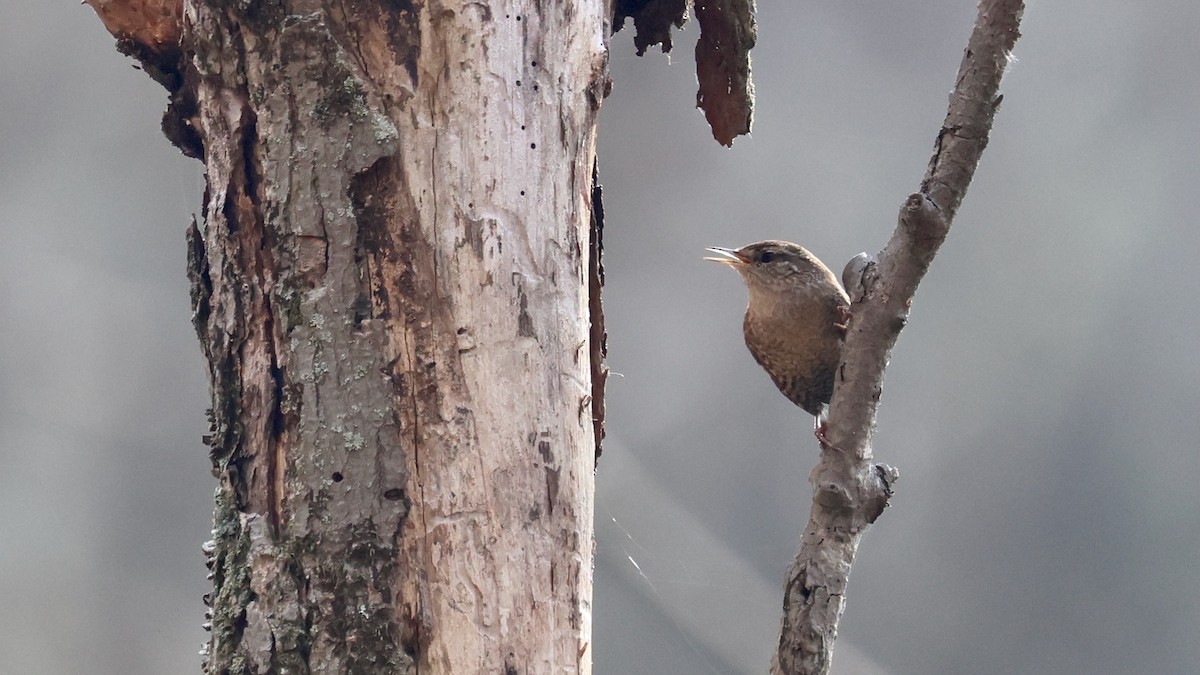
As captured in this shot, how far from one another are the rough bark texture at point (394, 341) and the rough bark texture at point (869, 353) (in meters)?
0.40

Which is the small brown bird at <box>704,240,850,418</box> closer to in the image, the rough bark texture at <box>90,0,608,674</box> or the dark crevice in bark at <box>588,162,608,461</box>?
the dark crevice in bark at <box>588,162,608,461</box>

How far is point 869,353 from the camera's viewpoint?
1.83 metres

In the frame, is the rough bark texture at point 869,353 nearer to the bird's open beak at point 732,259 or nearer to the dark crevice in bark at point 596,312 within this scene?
the dark crevice in bark at point 596,312

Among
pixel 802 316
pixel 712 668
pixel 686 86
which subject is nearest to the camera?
pixel 802 316

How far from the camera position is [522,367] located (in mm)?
1540

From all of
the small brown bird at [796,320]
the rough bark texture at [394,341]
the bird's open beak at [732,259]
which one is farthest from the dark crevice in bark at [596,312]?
the bird's open beak at [732,259]

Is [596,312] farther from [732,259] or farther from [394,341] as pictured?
[732,259]

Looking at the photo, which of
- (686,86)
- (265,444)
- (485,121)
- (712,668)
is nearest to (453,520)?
(265,444)

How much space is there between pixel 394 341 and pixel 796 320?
4.14 ft

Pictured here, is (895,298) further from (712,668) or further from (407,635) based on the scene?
(712,668)

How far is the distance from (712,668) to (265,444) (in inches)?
118

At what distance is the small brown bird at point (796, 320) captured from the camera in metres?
2.55

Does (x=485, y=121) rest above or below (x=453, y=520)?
above

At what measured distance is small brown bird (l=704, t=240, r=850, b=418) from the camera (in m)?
2.55
